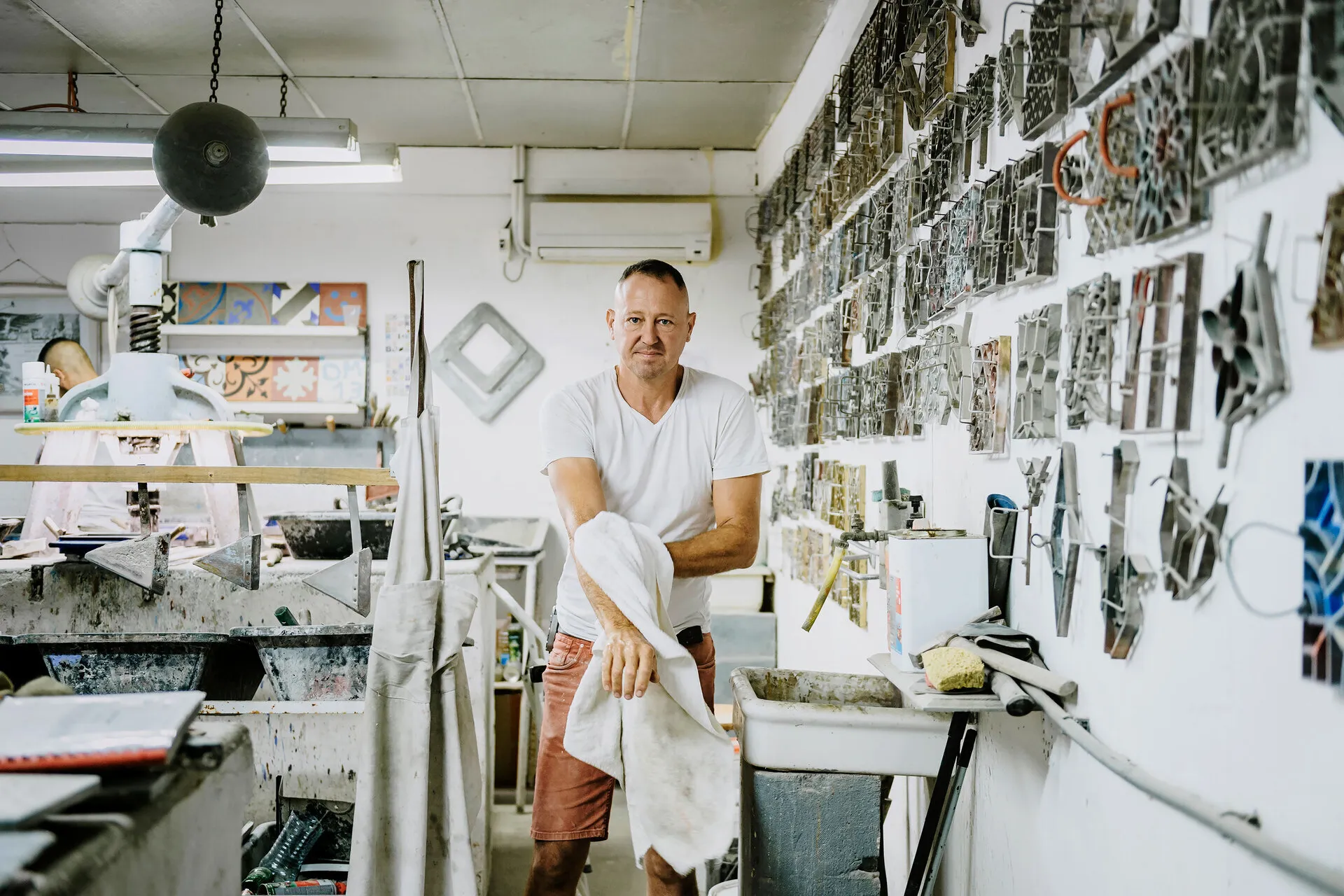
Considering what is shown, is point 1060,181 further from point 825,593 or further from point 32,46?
point 32,46

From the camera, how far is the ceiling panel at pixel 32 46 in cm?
347

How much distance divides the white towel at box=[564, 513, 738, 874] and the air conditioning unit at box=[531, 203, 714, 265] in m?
3.47

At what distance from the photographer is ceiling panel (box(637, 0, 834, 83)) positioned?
3.47 m

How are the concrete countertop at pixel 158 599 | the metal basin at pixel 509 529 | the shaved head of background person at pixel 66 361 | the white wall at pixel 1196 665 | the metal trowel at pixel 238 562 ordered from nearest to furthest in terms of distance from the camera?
the white wall at pixel 1196 665
the metal trowel at pixel 238 562
the concrete countertop at pixel 158 599
the shaved head of background person at pixel 66 361
the metal basin at pixel 509 529

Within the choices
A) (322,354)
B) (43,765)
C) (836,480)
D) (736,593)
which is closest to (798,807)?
(43,765)

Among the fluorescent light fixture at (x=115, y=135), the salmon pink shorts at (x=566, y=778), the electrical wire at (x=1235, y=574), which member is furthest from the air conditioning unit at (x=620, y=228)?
the electrical wire at (x=1235, y=574)

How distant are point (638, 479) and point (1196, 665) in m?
1.22

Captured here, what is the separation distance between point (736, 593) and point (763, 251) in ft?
5.89

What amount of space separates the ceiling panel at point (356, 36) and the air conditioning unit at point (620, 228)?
1067mm

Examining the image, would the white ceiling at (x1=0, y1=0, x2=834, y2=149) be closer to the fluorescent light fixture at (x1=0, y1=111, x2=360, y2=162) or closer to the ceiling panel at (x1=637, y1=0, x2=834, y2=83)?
the ceiling panel at (x1=637, y1=0, x2=834, y2=83)

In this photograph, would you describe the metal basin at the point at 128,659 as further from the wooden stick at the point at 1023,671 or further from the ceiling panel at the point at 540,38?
the ceiling panel at the point at 540,38

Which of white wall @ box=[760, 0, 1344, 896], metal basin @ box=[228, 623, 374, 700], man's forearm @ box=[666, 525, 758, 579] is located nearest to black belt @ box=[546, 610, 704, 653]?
man's forearm @ box=[666, 525, 758, 579]

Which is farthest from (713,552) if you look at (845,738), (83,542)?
(83,542)

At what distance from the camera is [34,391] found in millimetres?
3229
